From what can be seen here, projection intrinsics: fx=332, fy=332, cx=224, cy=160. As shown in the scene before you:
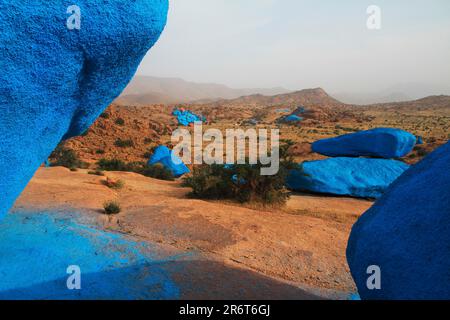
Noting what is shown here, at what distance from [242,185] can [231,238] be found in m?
3.94

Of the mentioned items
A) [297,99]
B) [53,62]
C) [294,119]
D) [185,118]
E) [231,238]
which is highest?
[297,99]

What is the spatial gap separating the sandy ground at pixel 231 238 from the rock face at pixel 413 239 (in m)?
2.02

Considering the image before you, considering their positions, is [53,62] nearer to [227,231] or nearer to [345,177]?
[227,231]

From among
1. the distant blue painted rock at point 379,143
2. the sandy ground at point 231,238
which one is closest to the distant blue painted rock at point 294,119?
the distant blue painted rock at point 379,143

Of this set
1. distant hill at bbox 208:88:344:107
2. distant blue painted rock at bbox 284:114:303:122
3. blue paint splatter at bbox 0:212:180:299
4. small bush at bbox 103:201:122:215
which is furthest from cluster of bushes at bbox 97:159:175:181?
distant hill at bbox 208:88:344:107

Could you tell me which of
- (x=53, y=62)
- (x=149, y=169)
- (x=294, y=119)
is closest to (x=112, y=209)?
(x=53, y=62)

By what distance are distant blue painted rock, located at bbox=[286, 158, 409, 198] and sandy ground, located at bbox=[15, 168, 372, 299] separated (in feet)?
6.06

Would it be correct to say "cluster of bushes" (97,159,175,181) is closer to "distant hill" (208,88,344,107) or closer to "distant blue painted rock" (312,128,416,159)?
"distant blue painted rock" (312,128,416,159)

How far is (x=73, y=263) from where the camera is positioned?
488cm

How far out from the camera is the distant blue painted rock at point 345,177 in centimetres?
1199

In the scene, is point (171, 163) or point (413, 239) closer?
point (413, 239)

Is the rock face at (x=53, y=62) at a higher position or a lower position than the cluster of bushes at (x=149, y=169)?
higher

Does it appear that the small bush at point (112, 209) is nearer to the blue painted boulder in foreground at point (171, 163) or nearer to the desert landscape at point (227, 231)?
the desert landscape at point (227, 231)

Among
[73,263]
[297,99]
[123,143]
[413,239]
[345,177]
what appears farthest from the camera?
[297,99]
